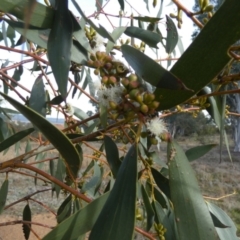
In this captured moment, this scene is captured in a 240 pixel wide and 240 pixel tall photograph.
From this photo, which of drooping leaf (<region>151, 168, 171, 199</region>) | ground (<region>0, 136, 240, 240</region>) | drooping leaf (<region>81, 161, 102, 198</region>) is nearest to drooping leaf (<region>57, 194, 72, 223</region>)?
drooping leaf (<region>81, 161, 102, 198</region>)

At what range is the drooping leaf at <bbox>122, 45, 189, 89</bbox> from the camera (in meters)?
0.43

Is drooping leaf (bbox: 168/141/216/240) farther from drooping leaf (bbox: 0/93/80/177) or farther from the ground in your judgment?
the ground

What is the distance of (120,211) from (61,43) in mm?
248

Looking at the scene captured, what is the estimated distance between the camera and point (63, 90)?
54cm

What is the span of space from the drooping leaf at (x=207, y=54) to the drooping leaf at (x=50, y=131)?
139mm

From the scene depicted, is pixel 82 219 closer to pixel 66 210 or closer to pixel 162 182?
pixel 162 182

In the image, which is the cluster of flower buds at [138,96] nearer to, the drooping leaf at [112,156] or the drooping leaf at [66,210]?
the drooping leaf at [112,156]

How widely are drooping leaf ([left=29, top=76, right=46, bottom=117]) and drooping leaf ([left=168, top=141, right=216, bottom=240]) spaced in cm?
39

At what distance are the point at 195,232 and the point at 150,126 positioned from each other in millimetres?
153

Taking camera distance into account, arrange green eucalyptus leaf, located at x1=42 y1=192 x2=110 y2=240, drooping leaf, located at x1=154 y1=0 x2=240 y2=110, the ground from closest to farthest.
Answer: drooping leaf, located at x1=154 y1=0 x2=240 y2=110 < green eucalyptus leaf, located at x1=42 y1=192 x2=110 y2=240 < the ground

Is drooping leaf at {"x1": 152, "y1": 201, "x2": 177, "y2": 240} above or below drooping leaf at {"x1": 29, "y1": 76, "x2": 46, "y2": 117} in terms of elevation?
below

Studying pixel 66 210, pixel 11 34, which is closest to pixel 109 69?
pixel 66 210

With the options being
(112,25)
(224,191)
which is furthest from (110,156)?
(224,191)

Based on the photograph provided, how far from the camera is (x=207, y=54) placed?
431 millimetres
